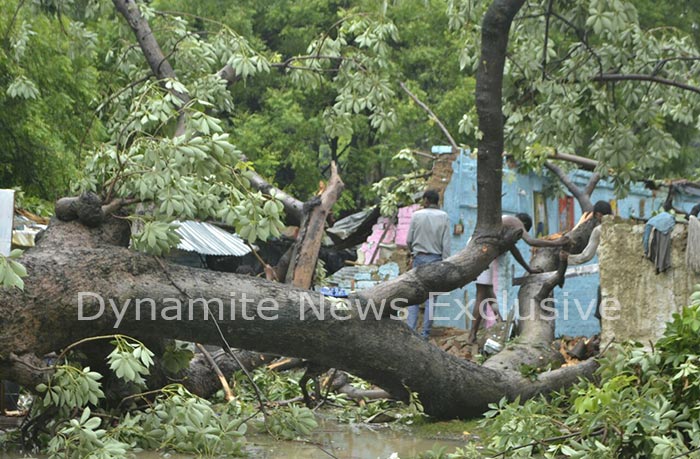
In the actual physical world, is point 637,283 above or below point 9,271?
below

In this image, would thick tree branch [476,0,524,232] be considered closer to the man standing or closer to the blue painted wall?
the man standing

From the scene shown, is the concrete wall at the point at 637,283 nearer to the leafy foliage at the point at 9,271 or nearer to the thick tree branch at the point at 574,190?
the leafy foliage at the point at 9,271

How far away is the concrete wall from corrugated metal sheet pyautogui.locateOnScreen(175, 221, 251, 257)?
832 cm

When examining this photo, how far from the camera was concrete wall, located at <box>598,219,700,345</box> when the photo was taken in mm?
8273

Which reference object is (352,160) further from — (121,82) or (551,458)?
(551,458)

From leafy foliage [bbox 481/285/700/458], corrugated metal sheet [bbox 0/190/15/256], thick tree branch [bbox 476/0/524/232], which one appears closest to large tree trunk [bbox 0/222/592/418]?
corrugated metal sheet [bbox 0/190/15/256]

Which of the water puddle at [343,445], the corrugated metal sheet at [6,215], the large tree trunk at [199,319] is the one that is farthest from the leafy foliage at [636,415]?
the corrugated metal sheet at [6,215]

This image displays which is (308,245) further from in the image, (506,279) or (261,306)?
(506,279)

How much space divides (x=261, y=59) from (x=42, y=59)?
7.37 meters

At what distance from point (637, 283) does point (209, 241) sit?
395 inches

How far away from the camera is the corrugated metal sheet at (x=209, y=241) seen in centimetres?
1655

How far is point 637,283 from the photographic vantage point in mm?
8547

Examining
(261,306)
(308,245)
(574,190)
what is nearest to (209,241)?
(574,190)

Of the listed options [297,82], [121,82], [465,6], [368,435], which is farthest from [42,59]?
[368,435]
